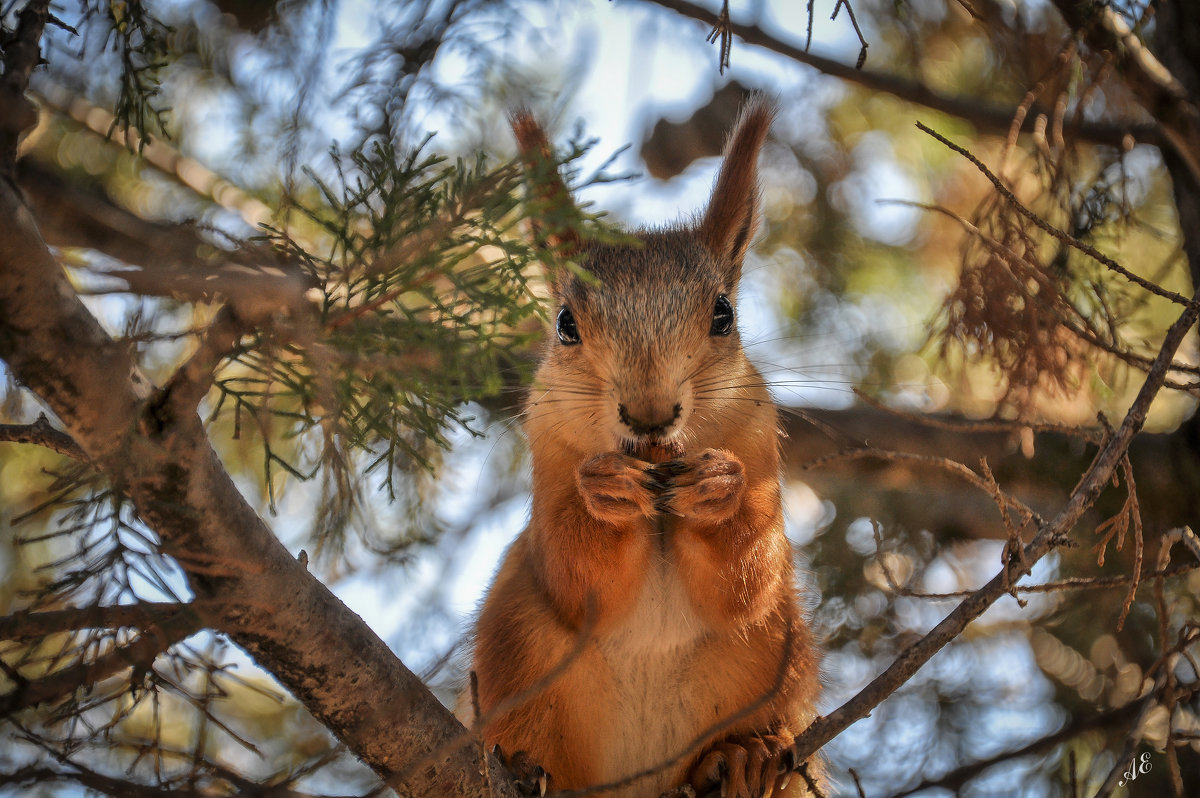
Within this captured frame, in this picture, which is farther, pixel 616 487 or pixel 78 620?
pixel 616 487

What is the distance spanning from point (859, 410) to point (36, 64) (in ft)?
11.5

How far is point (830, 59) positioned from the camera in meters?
3.82

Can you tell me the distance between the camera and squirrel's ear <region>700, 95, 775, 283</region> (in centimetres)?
326

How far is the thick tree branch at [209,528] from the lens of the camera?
1542 mm

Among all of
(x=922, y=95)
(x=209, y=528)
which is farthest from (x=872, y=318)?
(x=209, y=528)

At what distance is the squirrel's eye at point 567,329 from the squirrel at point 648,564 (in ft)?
0.03

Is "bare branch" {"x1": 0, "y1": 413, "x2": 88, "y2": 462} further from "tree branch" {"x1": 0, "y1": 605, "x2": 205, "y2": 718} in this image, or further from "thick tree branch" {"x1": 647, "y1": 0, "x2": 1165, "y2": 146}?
"thick tree branch" {"x1": 647, "y1": 0, "x2": 1165, "y2": 146}

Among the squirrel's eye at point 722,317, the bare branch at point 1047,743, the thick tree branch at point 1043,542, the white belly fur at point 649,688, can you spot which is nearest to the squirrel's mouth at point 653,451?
the white belly fur at point 649,688

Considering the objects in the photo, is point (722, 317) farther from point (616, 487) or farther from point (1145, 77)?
point (1145, 77)

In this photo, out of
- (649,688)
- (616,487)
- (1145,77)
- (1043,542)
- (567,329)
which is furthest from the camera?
(1145,77)

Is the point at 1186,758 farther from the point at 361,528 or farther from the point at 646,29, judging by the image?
the point at 646,29

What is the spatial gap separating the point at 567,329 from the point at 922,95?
2.01m

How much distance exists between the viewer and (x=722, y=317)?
9.93 feet

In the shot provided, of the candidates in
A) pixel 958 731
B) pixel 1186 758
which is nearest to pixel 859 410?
pixel 958 731
